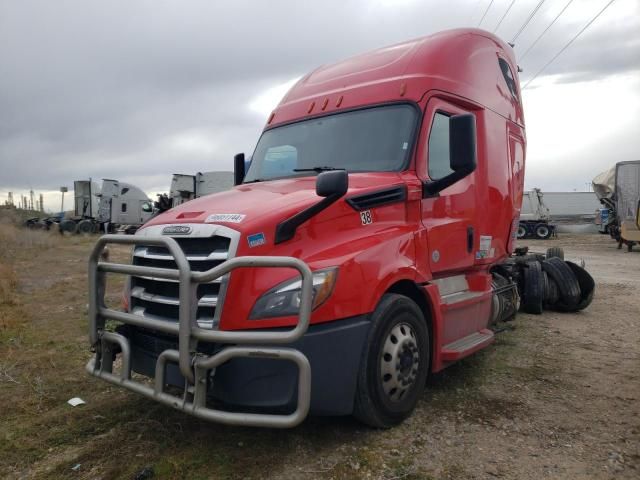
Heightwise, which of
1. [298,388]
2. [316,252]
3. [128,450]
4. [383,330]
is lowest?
[128,450]

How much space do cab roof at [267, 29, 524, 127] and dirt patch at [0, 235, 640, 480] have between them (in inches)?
105

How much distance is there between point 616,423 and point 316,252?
8.71ft

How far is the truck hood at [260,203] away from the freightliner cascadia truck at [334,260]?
0.6 inches

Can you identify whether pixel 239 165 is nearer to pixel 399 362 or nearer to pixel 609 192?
pixel 399 362

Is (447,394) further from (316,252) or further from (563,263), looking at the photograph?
(563,263)

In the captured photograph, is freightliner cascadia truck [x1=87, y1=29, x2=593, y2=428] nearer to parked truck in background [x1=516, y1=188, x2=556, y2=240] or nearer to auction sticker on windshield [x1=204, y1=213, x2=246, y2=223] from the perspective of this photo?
auction sticker on windshield [x1=204, y1=213, x2=246, y2=223]

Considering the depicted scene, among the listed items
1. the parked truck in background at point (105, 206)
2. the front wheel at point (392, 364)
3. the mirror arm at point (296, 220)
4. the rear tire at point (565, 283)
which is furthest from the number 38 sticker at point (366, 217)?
the parked truck in background at point (105, 206)

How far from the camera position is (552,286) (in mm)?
7605

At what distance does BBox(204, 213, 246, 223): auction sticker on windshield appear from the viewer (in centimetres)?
305

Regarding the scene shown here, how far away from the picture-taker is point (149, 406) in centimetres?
393

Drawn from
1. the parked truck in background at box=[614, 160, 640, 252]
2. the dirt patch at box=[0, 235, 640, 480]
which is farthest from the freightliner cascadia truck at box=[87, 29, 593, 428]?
the parked truck in background at box=[614, 160, 640, 252]

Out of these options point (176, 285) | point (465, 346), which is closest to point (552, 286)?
point (465, 346)

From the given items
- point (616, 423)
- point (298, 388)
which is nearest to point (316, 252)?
point (298, 388)

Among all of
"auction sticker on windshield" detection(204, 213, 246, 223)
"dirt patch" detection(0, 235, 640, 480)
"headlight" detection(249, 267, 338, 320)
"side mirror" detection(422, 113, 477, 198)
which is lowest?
"dirt patch" detection(0, 235, 640, 480)
